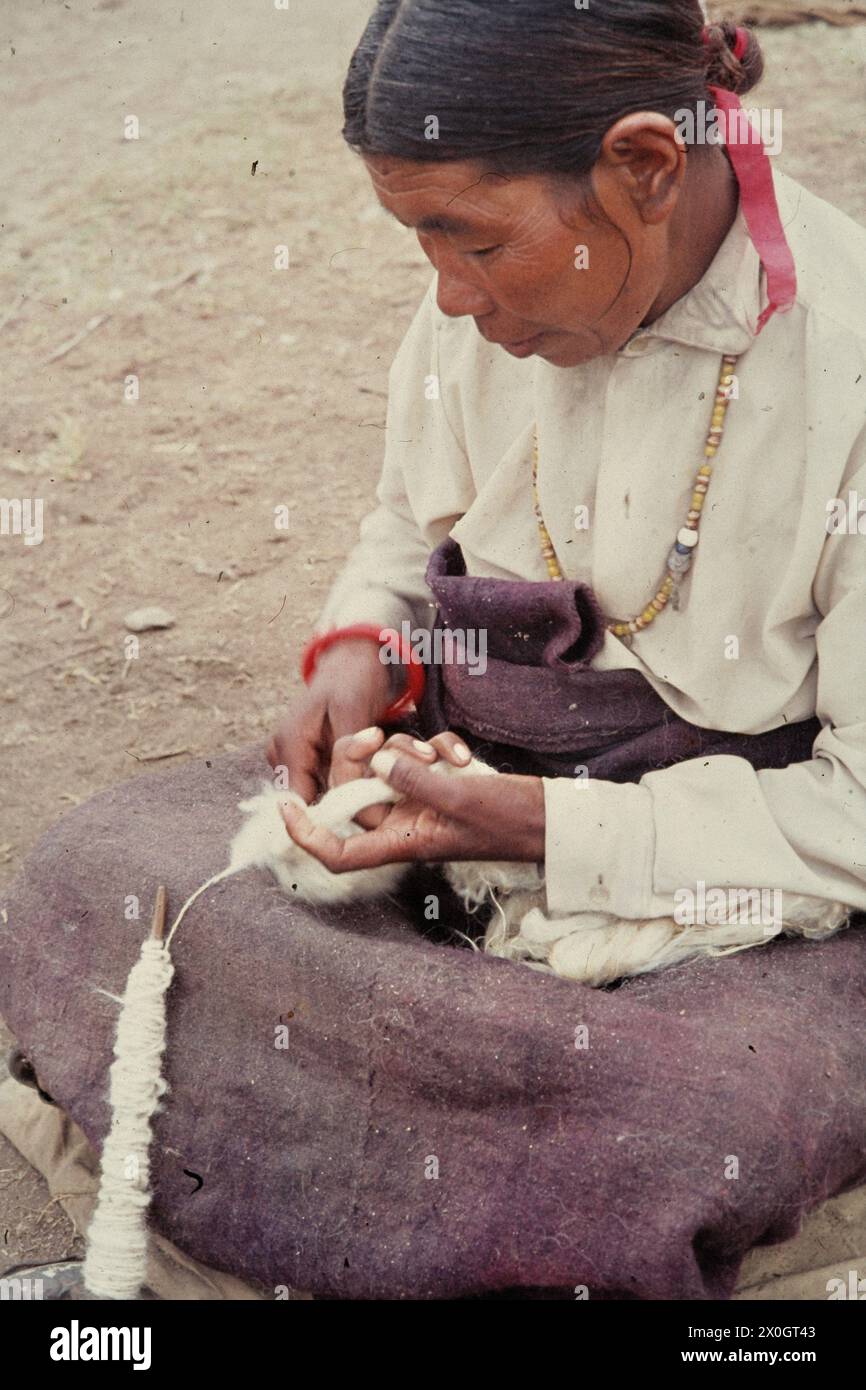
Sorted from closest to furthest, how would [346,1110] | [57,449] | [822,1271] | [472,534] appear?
[346,1110] → [822,1271] → [472,534] → [57,449]

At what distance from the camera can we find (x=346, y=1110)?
6.27ft

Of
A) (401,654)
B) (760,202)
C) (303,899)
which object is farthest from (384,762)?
(760,202)

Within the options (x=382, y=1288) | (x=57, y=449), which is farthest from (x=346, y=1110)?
(x=57, y=449)

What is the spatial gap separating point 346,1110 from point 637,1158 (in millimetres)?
377

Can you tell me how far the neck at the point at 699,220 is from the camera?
5.89 ft

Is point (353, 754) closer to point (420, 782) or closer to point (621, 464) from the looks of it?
point (420, 782)

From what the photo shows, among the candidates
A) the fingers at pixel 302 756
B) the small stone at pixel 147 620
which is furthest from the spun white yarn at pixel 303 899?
the small stone at pixel 147 620

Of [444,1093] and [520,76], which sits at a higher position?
[520,76]

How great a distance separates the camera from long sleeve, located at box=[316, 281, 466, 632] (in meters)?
2.26

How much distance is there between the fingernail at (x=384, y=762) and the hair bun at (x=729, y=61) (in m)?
0.89

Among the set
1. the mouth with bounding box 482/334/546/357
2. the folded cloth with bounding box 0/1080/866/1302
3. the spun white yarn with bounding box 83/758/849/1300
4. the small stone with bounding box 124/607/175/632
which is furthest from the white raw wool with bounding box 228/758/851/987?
the small stone with bounding box 124/607/175/632

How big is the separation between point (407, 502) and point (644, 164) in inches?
34.0

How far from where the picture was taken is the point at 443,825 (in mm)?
1964
